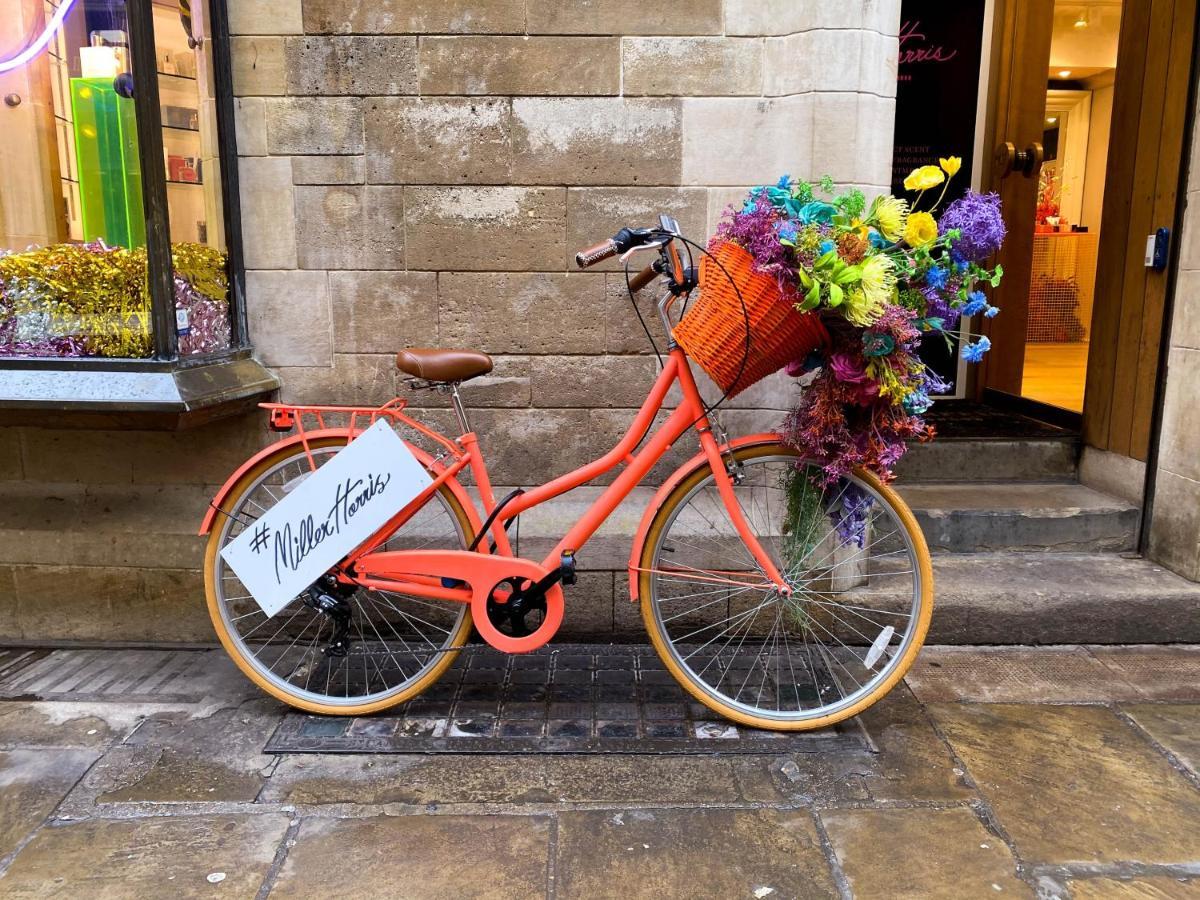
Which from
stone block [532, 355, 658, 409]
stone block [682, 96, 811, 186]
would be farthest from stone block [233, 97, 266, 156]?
stone block [682, 96, 811, 186]

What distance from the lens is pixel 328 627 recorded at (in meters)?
4.02

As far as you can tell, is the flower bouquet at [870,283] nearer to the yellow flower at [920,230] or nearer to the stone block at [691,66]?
the yellow flower at [920,230]

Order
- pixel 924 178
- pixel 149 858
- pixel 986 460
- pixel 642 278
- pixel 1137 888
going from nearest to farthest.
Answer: pixel 1137 888, pixel 149 858, pixel 924 178, pixel 642 278, pixel 986 460

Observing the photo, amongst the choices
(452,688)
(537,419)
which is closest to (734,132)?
(537,419)

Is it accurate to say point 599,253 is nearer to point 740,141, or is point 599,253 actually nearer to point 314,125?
point 740,141

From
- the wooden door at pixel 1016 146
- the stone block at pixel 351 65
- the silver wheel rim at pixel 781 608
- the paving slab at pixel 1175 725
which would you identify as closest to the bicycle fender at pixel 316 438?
the silver wheel rim at pixel 781 608

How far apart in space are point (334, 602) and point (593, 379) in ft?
4.84

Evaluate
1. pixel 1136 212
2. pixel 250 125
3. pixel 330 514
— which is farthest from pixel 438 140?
pixel 1136 212

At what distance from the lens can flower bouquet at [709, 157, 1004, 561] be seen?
2.65 m

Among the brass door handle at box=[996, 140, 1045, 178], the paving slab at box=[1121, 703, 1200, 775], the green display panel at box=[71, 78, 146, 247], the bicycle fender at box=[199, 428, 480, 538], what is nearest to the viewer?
the paving slab at box=[1121, 703, 1200, 775]

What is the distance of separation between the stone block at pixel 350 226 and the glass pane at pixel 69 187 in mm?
641

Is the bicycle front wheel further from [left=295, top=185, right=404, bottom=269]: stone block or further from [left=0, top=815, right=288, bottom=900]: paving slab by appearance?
[left=295, top=185, right=404, bottom=269]: stone block

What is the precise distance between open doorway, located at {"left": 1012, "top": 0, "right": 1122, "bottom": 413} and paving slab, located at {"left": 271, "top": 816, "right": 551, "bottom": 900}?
14.7 ft

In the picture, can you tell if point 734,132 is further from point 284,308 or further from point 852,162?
point 284,308
